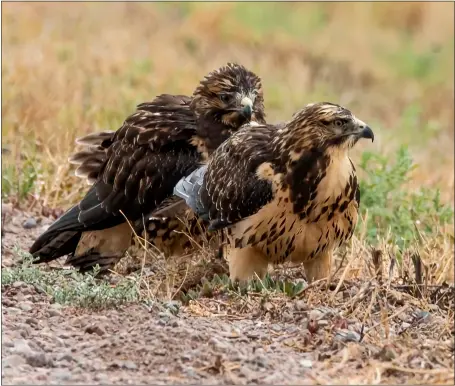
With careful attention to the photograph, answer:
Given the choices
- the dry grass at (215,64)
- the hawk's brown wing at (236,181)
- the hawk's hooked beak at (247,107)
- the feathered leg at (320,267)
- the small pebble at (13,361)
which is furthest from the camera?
the dry grass at (215,64)

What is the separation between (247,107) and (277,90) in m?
8.33

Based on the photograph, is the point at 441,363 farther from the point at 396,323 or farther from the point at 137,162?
the point at 137,162

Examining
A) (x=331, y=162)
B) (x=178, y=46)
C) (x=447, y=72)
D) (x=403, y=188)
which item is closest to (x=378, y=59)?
(x=447, y=72)

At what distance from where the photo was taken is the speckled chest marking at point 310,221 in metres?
6.77

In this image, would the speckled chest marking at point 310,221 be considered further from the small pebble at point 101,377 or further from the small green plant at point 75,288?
the small pebble at point 101,377

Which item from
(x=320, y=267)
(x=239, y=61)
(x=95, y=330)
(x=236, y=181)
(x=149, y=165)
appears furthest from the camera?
(x=239, y=61)

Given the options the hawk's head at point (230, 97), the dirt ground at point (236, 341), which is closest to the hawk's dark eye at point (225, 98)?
the hawk's head at point (230, 97)

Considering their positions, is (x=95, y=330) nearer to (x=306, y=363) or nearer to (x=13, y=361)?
(x=13, y=361)

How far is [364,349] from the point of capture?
17.7ft

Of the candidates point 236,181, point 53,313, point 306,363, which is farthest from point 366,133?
point 53,313

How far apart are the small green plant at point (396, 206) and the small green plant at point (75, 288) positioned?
9.99 ft

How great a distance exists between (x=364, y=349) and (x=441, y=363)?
38 centimetres

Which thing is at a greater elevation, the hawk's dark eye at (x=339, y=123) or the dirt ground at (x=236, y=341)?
the hawk's dark eye at (x=339, y=123)

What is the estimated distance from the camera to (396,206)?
9.92 m
